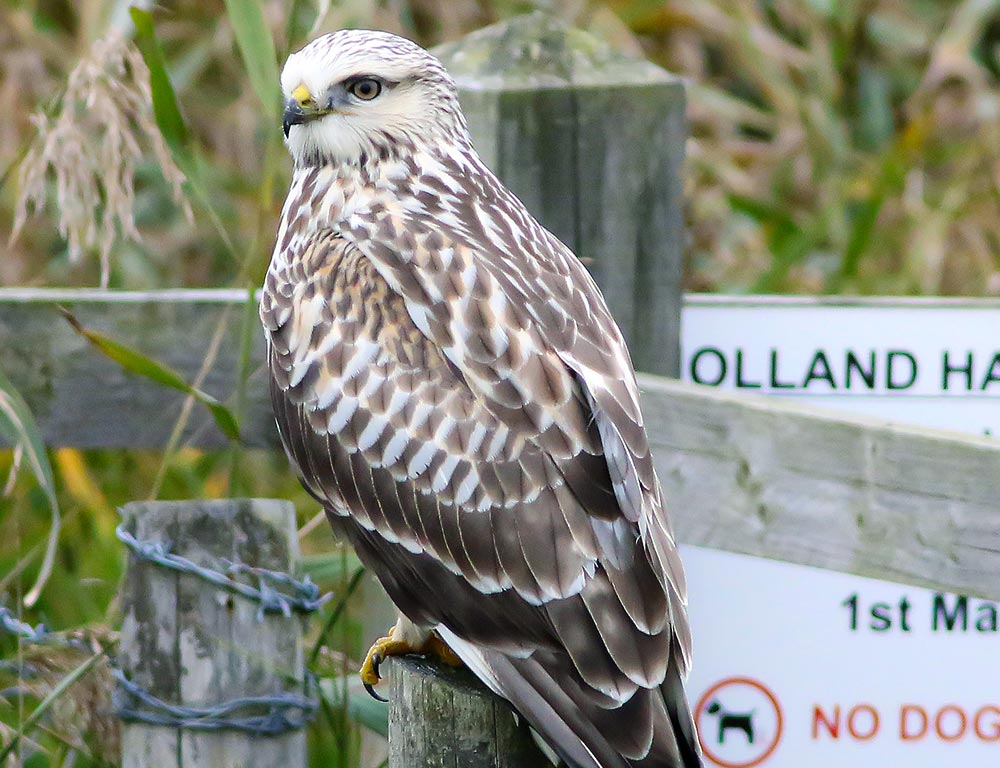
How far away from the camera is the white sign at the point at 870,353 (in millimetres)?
2164

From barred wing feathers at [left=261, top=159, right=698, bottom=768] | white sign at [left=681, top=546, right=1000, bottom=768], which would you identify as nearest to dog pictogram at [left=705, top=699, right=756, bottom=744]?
white sign at [left=681, top=546, right=1000, bottom=768]

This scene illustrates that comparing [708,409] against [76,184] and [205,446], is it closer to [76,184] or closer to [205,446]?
[205,446]

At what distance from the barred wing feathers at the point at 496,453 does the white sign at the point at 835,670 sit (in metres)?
0.34

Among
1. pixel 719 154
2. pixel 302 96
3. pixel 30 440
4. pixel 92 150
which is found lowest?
pixel 30 440

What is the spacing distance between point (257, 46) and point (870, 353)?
0.96 m

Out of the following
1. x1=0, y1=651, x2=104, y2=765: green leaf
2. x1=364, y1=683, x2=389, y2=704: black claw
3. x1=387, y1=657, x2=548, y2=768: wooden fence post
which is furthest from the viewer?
x1=364, y1=683, x2=389, y2=704: black claw

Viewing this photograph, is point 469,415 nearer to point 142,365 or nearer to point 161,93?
point 142,365

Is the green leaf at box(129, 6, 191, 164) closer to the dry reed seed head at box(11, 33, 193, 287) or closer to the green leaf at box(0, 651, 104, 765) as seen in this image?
the dry reed seed head at box(11, 33, 193, 287)

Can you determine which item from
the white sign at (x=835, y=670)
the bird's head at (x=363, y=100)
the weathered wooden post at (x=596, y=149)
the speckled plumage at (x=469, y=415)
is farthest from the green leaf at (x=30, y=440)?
the white sign at (x=835, y=670)

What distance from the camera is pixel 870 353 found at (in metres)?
2.17

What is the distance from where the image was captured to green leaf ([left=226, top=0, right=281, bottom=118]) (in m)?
2.15

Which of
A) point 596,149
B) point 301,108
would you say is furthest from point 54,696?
point 596,149

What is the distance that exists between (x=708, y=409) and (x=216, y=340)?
0.73 meters

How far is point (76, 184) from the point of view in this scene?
2.18m
